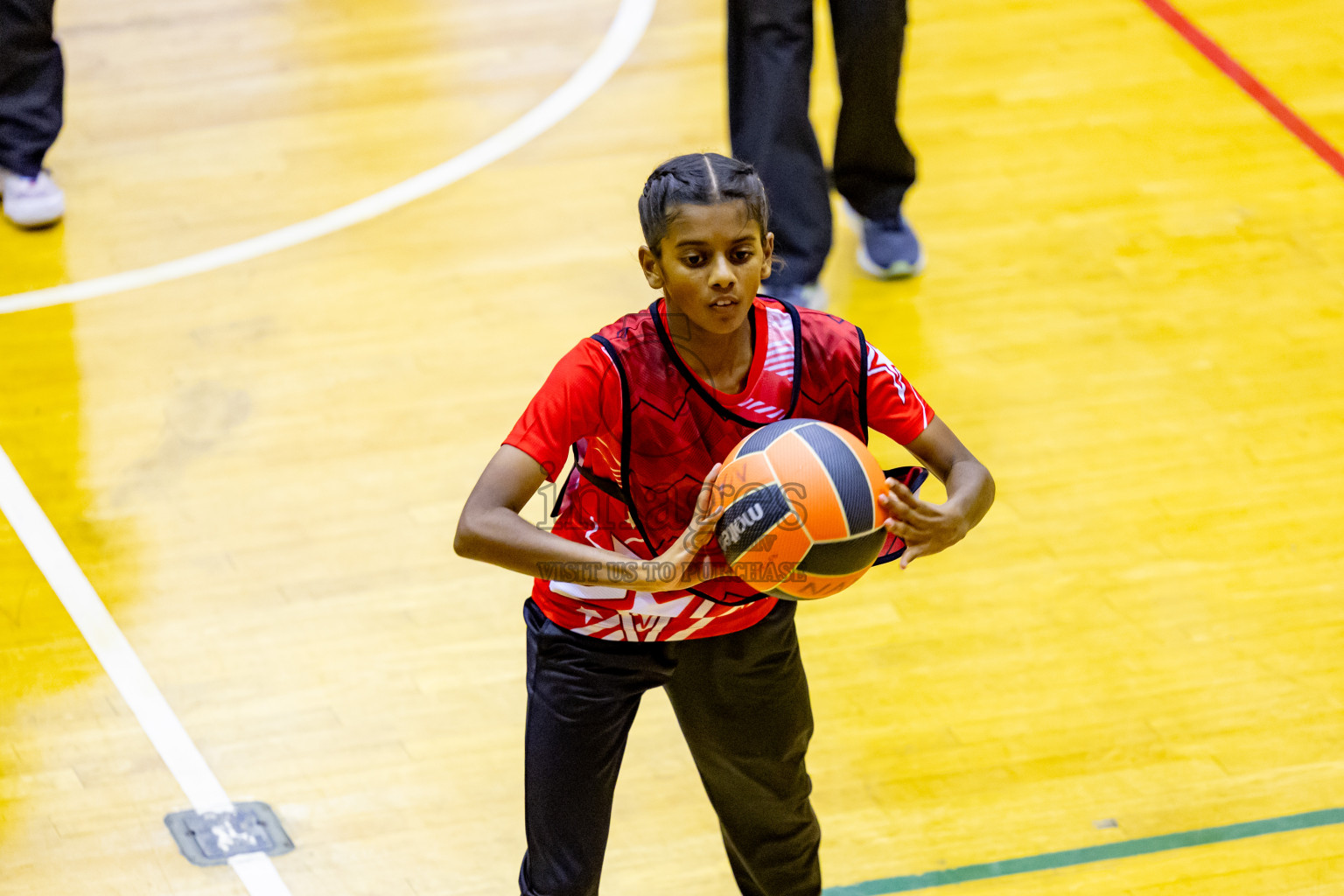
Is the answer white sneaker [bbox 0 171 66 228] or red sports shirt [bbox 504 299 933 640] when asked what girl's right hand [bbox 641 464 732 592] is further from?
white sneaker [bbox 0 171 66 228]

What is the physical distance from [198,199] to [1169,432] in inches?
124

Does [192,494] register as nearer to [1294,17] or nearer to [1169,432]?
[1169,432]

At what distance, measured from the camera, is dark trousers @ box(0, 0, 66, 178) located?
4855 mm

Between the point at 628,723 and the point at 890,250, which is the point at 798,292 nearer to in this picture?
the point at 890,250

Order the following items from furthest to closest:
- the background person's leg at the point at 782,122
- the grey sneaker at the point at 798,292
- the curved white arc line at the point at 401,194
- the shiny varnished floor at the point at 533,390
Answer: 1. the curved white arc line at the point at 401,194
2. the grey sneaker at the point at 798,292
3. the background person's leg at the point at 782,122
4. the shiny varnished floor at the point at 533,390

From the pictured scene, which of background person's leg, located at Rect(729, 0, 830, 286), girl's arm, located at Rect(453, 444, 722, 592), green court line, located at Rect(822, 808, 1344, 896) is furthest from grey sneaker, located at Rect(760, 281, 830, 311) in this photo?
girl's arm, located at Rect(453, 444, 722, 592)

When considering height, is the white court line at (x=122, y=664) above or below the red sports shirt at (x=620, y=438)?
below

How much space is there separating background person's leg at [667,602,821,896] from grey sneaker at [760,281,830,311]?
2133 millimetres

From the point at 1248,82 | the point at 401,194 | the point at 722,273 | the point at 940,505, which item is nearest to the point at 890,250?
the point at 401,194

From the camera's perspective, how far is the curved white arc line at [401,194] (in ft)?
15.4

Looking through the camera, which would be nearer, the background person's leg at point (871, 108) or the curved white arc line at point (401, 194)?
the background person's leg at point (871, 108)

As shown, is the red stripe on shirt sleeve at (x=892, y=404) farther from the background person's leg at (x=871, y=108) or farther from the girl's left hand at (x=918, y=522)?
the background person's leg at (x=871, y=108)

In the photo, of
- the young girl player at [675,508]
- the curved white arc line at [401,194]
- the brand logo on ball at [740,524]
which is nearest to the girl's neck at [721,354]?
the young girl player at [675,508]

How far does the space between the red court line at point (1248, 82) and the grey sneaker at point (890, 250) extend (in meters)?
1.57
